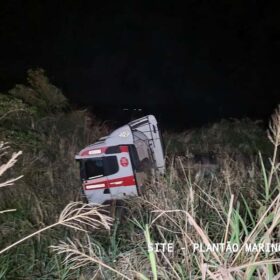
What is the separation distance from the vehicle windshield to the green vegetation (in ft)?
1.28

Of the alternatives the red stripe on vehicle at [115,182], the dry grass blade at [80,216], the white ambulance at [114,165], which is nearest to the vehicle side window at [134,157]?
the white ambulance at [114,165]

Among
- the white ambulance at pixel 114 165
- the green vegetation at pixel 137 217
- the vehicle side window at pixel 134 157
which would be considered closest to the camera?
the green vegetation at pixel 137 217

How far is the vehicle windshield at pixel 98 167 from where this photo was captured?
10.8 meters

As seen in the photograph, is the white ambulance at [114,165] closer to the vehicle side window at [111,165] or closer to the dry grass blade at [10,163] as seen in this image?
the vehicle side window at [111,165]

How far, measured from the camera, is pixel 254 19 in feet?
116

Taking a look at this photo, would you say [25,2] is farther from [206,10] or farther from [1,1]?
[206,10]

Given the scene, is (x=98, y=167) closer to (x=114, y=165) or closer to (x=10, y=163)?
(x=114, y=165)

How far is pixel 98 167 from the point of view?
35.8 ft

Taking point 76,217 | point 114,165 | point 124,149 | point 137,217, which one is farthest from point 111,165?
point 76,217

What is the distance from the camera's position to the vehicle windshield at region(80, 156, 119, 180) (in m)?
10.8

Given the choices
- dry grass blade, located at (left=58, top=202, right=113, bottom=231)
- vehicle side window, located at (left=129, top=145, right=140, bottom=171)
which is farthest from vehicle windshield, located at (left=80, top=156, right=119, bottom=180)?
dry grass blade, located at (left=58, top=202, right=113, bottom=231)

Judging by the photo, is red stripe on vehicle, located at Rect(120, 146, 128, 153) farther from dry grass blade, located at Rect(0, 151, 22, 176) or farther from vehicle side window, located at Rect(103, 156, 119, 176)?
dry grass blade, located at Rect(0, 151, 22, 176)

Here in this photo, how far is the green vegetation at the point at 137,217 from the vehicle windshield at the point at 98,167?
39 cm

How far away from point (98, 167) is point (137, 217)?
5434 millimetres
